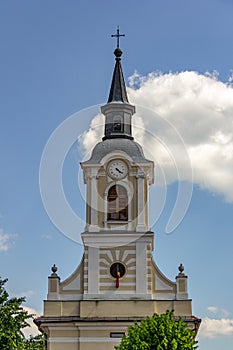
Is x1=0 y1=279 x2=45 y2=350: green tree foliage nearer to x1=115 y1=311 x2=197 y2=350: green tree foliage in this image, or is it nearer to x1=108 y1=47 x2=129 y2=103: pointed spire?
x1=115 y1=311 x2=197 y2=350: green tree foliage

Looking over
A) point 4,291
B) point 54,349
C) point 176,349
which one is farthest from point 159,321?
point 54,349

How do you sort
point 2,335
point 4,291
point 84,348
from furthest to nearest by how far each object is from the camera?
point 84,348 → point 4,291 → point 2,335

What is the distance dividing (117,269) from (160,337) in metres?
10.3

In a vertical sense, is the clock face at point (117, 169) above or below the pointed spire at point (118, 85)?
below

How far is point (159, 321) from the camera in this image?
33.8 meters

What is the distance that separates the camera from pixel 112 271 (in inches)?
1698

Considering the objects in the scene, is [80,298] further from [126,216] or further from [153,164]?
[153,164]

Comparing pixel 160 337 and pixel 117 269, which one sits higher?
pixel 117 269

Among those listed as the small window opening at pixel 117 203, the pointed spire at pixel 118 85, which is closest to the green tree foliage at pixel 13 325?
the small window opening at pixel 117 203

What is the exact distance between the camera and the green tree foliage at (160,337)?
108 feet

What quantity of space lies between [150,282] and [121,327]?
3127 mm

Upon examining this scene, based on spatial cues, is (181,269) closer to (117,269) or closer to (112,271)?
(117,269)

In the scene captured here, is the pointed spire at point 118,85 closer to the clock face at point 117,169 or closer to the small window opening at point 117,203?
the clock face at point 117,169

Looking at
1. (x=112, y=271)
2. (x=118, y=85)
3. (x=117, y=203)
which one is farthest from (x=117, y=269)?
(x=118, y=85)
